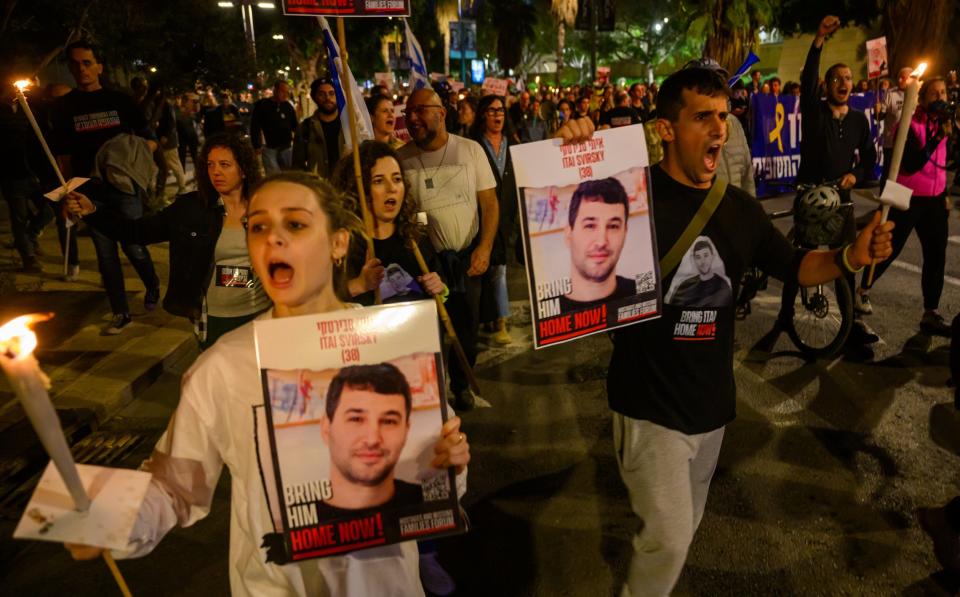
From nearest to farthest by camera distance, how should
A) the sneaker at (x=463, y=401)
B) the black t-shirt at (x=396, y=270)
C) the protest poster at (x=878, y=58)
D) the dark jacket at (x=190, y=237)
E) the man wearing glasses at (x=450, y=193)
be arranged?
1. the black t-shirt at (x=396, y=270)
2. the dark jacket at (x=190, y=237)
3. the man wearing glasses at (x=450, y=193)
4. the sneaker at (x=463, y=401)
5. the protest poster at (x=878, y=58)

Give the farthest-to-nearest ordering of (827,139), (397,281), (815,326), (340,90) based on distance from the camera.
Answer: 1. (827,139)
2. (815,326)
3. (340,90)
4. (397,281)

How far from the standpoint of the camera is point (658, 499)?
238cm

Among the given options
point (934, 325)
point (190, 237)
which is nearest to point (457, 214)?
point (190, 237)

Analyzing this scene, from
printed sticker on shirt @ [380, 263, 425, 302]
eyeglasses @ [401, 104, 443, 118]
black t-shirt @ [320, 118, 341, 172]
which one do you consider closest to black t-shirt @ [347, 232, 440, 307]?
printed sticker on shirt @ [380, 263, 425, 302]

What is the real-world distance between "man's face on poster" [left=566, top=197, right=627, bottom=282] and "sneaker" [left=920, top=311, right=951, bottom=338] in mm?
4986

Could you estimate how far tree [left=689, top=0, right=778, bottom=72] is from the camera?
53.0 ft

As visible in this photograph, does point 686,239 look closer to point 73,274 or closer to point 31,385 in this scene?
point 31,385

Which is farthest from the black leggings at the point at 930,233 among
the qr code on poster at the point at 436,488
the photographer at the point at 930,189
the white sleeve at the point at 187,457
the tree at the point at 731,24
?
the tree at the point at 731,24

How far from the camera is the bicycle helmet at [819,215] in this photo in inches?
202

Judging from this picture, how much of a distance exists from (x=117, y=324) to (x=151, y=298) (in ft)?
1.99

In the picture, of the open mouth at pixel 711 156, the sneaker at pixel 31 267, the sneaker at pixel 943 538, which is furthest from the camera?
the sneaker at pixel 31 267

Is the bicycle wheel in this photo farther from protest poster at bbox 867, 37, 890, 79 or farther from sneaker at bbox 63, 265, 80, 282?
sneaker at bbox 63, 265, 80, 282

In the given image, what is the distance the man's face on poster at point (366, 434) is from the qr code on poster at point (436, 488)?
0.10m

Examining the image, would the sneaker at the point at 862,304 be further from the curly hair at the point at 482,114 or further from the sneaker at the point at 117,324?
the sneaker at the point at 117,324
